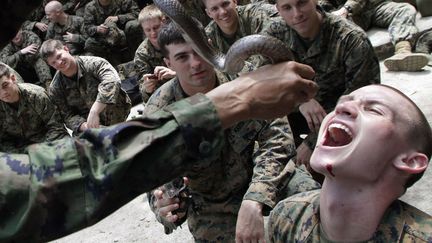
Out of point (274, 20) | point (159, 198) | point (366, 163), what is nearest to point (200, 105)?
point (366, 163)

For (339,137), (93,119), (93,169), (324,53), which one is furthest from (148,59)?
(93,169)

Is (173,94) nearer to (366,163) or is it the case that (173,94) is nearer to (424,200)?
(366,163)

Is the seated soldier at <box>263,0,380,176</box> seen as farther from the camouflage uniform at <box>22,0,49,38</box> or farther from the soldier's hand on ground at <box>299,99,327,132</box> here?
the camouflage uniform at <box>22,0,49,38</box>

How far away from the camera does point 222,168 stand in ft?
7.91

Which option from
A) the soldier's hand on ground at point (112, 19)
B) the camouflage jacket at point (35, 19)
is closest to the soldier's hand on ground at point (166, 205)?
the soldier's hand on ground at point (112, 19)

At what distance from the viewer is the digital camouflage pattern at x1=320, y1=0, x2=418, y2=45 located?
16.1 feet

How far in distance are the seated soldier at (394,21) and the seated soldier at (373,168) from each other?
3.09 meters

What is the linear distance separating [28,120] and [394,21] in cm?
382

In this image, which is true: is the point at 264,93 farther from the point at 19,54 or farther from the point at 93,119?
the point at 19,54

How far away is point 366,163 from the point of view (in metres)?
1.49

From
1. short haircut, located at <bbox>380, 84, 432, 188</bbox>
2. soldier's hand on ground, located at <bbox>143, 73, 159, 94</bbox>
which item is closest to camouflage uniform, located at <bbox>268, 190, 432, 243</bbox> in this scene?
short haircut, located at <bbox>380, 84, 432, 188</bbox>

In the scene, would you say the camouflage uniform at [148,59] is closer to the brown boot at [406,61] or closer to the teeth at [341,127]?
the brown boot at [406,61]

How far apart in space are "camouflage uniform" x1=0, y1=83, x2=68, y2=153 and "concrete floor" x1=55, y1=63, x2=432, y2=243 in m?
1.32

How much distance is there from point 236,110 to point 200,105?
0.12 m
